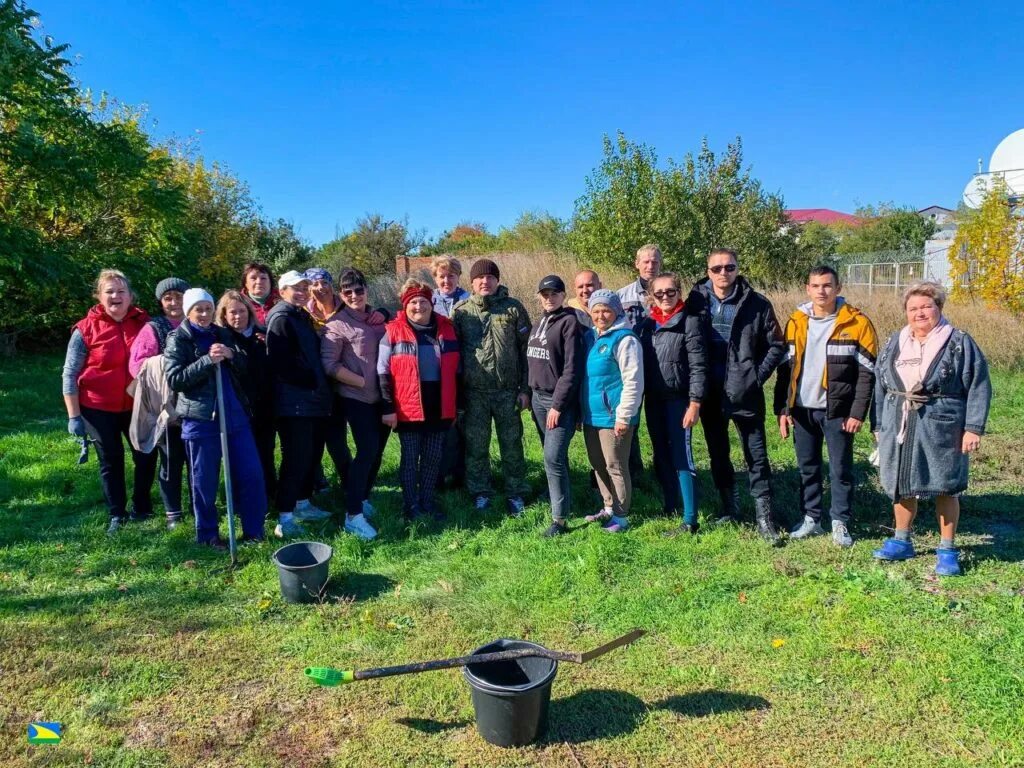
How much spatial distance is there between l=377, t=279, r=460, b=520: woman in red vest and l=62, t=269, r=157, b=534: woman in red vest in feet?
6.53

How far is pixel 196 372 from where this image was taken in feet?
14.2

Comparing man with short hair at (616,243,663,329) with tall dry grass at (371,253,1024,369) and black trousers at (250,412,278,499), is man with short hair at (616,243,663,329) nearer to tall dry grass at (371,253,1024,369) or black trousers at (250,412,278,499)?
tall dry grass at (371,253,1024,369)

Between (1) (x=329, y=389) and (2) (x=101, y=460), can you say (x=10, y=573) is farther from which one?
(1) (x=329, y=389)

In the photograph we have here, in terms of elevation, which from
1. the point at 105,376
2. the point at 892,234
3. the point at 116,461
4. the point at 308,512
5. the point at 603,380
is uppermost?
the point at 892,234

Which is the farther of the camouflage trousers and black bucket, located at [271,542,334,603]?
the camouflage trousers

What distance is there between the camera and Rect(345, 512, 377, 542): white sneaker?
4.85m

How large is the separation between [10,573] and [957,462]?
5974 millimetres

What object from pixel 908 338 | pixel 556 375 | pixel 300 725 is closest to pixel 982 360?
pixel 908 338

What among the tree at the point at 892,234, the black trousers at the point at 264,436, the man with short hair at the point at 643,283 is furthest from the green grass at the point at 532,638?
the tree at the point at 892,234

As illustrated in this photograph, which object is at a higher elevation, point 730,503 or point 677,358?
point 677,358

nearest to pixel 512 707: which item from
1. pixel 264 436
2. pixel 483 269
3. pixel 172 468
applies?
pixel 483 269

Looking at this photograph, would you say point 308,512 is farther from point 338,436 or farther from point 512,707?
point 512,707

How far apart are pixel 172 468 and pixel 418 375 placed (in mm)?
1994

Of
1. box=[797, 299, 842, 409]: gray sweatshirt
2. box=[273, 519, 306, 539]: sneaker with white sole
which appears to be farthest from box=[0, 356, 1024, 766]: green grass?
box=[797, 299, 842, 409]: gray sweatshirt
